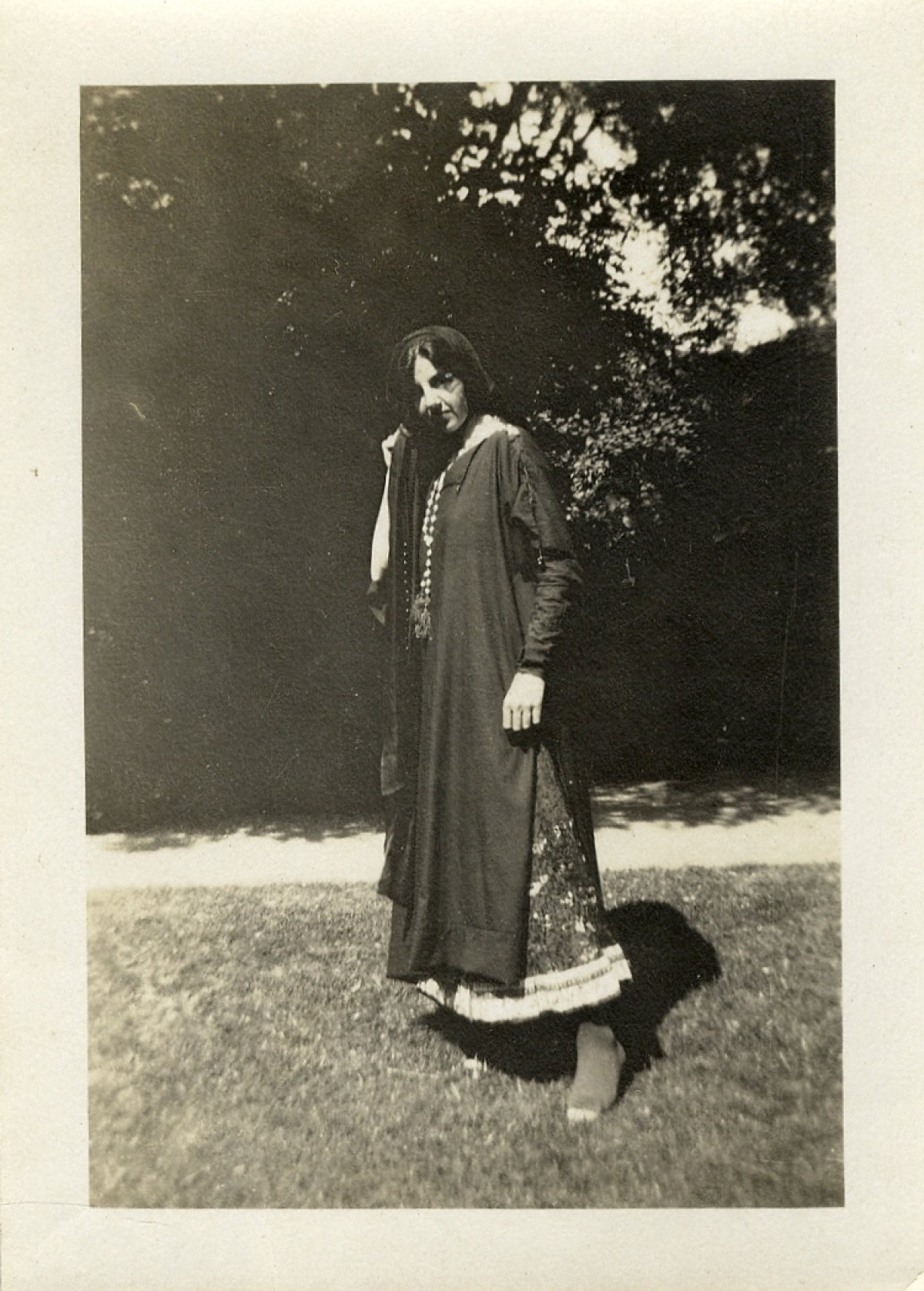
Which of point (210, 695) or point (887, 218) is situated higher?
point (887, 218)

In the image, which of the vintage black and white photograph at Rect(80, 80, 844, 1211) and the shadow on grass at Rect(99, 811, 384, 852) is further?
the shadow on grass at Rect(99, 811, 384, 852)

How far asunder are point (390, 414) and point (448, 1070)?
6.46 feet

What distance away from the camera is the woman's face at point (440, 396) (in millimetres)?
2715

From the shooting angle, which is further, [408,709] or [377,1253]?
[408,709]

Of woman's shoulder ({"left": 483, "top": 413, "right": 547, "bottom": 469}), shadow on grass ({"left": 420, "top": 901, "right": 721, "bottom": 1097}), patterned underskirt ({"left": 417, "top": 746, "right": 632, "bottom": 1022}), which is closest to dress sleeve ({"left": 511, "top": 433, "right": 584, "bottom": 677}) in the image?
woman's shoulder ({"left": 483, "top": 413, "right": 547, "bottom": 469})

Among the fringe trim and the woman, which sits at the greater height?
the woman

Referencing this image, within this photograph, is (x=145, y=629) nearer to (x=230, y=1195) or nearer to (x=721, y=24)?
(x=230, y=1195)

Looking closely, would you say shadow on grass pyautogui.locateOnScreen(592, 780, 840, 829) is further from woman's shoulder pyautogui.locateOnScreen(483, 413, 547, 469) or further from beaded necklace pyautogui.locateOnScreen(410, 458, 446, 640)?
woman's shoulder pyautogui.locateOnScreen(483, 413, 547, 469)

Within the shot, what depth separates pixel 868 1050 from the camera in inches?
104

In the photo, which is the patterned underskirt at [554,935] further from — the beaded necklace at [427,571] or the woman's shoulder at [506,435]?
the woman's shoulder at [506,435]

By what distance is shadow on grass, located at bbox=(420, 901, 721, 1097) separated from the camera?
265cm

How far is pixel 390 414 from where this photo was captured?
276cm

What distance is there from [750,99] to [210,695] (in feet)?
7.92

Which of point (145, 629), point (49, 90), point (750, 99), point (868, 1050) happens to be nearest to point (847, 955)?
point (868, 1050)
